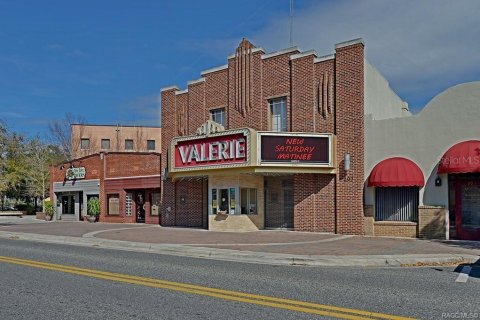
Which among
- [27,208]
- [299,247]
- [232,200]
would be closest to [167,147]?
[232,200]

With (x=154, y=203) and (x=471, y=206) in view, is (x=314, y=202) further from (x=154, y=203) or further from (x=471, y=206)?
(x=154, y=203)

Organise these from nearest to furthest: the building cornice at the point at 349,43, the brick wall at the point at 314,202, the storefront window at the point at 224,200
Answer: the building cornice at the point at 349,43 < the brick wall at the point at 314,202 < the storefront window at the point at 224,200

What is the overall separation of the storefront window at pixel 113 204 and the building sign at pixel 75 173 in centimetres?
398

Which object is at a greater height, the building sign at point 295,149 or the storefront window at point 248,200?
the building sign at point 295,149

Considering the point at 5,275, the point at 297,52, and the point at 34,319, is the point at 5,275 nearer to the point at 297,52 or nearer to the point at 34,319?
the point at 34,319

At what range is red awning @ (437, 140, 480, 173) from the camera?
54.3ft

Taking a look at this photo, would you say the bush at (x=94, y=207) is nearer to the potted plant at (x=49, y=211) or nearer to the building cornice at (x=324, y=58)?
the potted plant at (x=49, y=211)

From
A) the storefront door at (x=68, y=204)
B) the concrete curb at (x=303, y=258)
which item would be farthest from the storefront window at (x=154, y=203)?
the concrete curb at (x=303, y=258)

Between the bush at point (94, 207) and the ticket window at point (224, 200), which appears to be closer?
the ticket window at point (224, 200)

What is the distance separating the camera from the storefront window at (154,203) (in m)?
29.1

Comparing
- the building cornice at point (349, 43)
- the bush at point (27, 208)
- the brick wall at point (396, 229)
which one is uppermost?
the building cornice at point (349, 43)

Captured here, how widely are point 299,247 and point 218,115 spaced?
1195 cm

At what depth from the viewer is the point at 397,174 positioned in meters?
18.5

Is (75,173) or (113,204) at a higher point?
(75,173)
